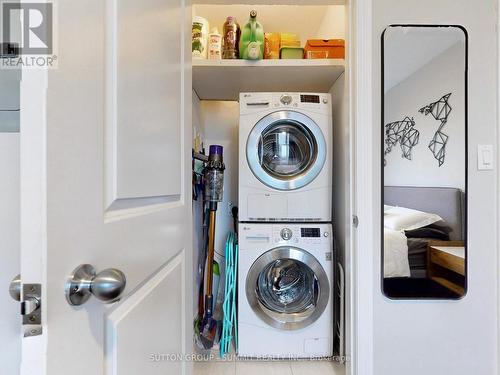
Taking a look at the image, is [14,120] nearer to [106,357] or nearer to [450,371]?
[106,357]

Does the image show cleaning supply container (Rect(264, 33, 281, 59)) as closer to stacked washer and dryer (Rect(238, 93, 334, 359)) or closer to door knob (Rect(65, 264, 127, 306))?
stacked washer and dryer (Rect(238, 93, 334, 359))

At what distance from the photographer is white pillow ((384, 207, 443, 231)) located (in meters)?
1.23

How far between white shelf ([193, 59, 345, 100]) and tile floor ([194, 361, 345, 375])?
1.81 meters

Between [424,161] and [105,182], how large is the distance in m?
1.33

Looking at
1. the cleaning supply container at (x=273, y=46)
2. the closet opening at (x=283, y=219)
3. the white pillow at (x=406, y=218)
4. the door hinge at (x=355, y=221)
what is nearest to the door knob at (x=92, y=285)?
the door hinge at (x=355, y=221)

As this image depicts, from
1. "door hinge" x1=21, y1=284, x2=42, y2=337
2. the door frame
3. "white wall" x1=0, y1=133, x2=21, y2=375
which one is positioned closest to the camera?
"door hinge" x1=21, y1=284, x2=42, y2=337

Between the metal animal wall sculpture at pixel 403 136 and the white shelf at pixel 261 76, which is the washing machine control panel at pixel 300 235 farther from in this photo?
the white shelf at pixel 261 76

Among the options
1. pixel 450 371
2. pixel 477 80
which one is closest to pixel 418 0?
pixel 477 80

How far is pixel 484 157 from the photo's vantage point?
121cm

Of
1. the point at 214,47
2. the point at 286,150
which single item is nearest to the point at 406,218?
the point at 286,150

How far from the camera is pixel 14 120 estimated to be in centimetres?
54

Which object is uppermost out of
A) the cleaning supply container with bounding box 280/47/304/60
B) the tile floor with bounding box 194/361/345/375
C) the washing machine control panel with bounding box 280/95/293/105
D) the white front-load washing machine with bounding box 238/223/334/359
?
the cleaning supply container with bounding box 280/47/304/60

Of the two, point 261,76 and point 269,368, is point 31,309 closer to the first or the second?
point 269,368

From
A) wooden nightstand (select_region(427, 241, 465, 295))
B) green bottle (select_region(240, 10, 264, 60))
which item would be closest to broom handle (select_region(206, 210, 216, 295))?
green bottle (select_region(240, 10, 264, 60))
